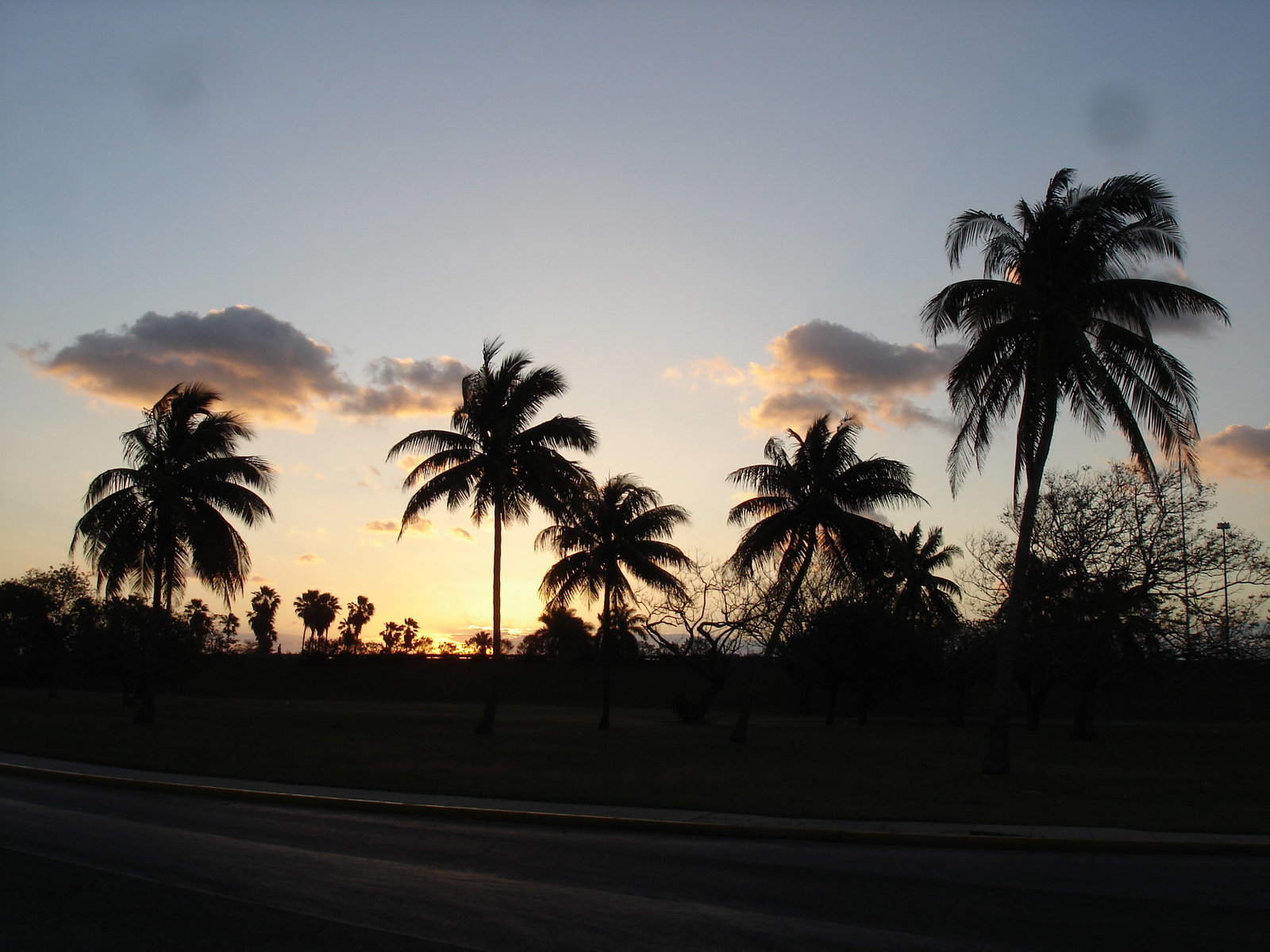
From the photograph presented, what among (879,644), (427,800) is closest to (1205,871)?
(427,800)

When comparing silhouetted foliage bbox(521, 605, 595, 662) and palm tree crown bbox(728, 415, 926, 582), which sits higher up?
palm tree crown bbox(728, 415, 926, 582)

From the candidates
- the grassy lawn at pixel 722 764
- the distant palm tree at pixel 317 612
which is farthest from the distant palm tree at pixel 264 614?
the grassy lawn at pixel 722 764

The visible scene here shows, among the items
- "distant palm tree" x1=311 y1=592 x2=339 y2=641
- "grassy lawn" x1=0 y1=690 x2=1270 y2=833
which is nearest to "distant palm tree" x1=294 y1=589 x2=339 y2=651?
"distant palm tree" x1=311 y1=592 x2=339 y2=641

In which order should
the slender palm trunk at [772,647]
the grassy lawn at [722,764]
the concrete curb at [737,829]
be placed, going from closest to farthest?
the concrete curb at [737,829] < the grassy lawn at [722,764] < the slender palm trunk at [772,647]

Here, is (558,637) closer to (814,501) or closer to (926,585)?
(926,585)

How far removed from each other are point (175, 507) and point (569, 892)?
85.0 feet

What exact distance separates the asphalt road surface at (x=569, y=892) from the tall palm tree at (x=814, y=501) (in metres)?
18.5

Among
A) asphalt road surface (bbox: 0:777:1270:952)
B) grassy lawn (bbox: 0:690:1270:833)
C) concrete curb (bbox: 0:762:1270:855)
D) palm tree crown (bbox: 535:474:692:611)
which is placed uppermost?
palm tree crown (bbox: 535:474:692:611)

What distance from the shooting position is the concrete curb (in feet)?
35.0

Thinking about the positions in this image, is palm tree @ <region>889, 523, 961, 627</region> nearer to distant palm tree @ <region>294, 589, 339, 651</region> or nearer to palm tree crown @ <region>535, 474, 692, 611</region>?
palm tree crown @ <region>535, 474, 692, 611</region>

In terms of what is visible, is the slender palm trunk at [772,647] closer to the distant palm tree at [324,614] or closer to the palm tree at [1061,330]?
the palm tree at [1061,330]

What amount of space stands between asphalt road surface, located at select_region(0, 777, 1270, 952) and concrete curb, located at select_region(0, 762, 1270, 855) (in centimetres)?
25

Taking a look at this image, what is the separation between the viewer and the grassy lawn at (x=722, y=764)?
14.2 metres

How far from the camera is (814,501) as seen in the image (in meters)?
29.2
